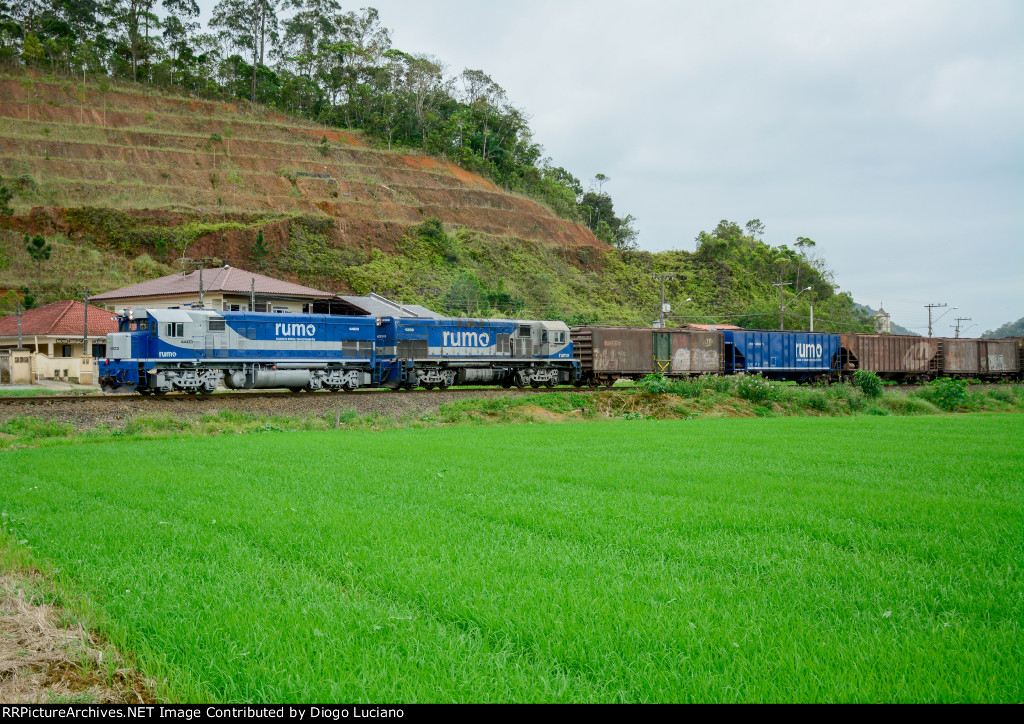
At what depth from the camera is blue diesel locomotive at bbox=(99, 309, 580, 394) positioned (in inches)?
1025

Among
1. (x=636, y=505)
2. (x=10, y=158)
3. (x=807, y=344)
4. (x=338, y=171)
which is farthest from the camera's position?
(x=338, y=171)

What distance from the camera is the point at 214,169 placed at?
6988cm

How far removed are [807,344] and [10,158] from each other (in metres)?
67.8

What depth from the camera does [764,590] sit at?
512 centimetres

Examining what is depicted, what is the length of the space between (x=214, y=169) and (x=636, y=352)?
52.1 m

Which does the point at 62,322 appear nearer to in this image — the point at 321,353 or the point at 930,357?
the point at 321,353

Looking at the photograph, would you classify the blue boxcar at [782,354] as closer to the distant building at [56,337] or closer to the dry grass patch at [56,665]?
the distant building at [56,337]

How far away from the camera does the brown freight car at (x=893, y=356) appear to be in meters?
42.8

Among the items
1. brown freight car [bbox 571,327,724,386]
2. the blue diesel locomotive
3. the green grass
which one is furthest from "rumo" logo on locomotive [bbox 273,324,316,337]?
the green grass

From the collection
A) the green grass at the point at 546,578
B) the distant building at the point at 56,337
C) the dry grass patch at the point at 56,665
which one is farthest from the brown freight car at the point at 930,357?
the distant building at the point at 56,337

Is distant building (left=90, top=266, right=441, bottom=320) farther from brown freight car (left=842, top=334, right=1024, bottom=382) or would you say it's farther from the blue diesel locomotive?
brown freight car (left=842, top=334, right=1024, bottom=382)

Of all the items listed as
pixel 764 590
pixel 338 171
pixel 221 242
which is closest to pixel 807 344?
pixel 764 590

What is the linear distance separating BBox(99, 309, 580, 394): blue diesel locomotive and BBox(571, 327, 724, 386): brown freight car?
95 cm

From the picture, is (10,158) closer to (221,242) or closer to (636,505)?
(221,242)
